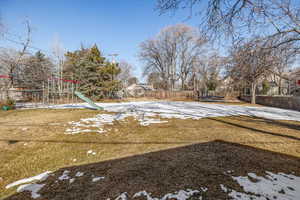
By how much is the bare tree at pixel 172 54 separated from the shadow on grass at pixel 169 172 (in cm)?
2423

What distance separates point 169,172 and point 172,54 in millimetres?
26004

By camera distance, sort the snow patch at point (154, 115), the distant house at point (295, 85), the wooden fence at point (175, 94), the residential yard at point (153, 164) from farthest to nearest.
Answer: the wooden fence at point (175, 94) → the distant house at point (295, 85) → the snow patch at point (154, 115) → the residential yard at point (153, 164)

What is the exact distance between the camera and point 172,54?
2569 cm

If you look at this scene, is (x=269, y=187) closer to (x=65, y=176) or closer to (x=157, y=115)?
(x=65, y=176)

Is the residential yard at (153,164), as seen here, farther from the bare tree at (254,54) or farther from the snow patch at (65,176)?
the bare tree at (254,54)

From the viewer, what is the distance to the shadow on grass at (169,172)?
1702 millimetres

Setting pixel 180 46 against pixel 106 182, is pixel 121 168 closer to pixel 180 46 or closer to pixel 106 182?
pixel 106 182

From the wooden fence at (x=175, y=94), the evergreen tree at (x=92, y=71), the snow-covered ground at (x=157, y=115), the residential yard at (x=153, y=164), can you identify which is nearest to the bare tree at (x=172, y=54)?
the wooden fence at (x=175, y=94)

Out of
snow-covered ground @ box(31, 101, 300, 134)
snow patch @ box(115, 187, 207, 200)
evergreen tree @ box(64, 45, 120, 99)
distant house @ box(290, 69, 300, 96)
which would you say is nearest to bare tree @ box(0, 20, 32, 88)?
evergreen tree @ box(64, 45, 120, 99)

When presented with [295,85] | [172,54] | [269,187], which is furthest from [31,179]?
[172,54]

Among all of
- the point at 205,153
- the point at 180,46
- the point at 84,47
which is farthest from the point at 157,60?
the point at 205,153

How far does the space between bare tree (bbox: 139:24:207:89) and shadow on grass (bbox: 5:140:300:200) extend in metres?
24.2

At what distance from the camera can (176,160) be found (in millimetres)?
2500

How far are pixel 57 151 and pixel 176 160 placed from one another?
2614 mm
